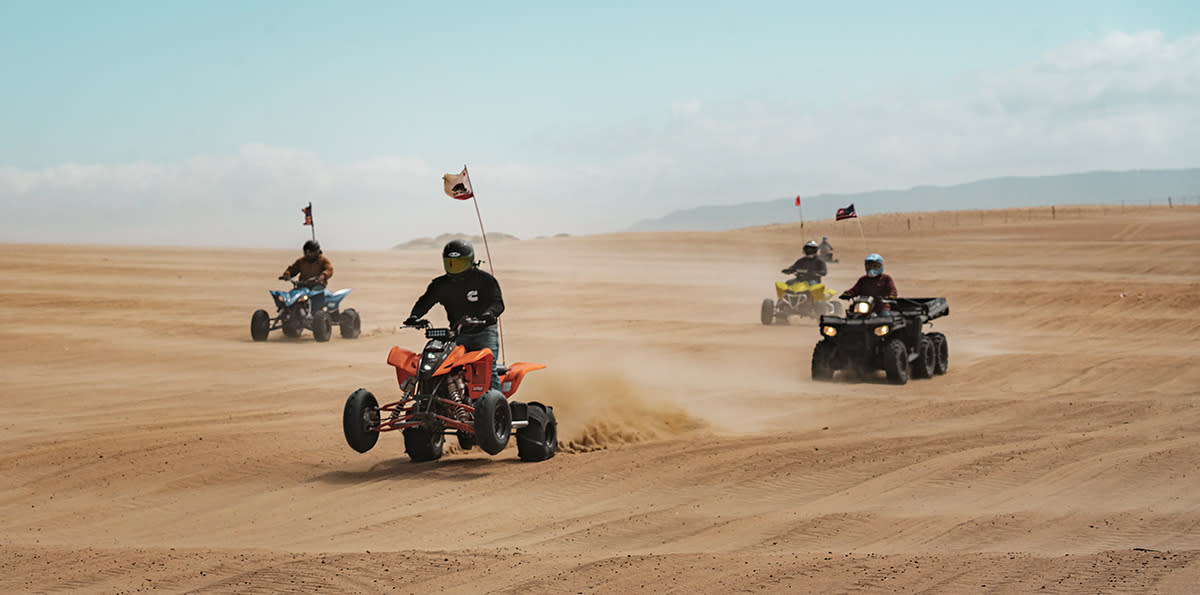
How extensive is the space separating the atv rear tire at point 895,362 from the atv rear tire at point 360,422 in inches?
351

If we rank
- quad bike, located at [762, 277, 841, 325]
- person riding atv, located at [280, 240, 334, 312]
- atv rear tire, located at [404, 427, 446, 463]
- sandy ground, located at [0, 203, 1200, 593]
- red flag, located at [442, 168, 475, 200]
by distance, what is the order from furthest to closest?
quad bike, located at [762, 277, 841, 325] < person riding atv, located at [280, 240, 334, 312] < red flag, located at [442, 168, 475, 200] < atv rear tire, located at [404, 427, 446, 463] < sandy ground, located at [0, 203, 1200, 593]

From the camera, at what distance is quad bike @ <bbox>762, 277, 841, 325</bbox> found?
2744cm

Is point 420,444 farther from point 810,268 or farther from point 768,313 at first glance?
point 810,268

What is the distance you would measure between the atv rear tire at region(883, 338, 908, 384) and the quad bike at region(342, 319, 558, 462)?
7.42m

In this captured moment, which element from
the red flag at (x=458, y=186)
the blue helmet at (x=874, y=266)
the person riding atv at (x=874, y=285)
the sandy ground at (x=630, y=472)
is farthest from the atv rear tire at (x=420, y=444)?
the blue helmet at (x=874, y=266)

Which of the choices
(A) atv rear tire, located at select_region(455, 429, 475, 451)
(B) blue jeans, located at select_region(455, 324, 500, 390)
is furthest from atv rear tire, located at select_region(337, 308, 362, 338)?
(A) atv rear tire, located at select_region(455, 429, 475, 451)

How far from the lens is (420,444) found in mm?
10773

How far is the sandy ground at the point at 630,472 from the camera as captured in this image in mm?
6691

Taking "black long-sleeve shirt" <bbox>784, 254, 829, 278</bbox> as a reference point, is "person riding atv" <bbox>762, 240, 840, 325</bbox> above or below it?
below

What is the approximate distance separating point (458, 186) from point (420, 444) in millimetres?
3488

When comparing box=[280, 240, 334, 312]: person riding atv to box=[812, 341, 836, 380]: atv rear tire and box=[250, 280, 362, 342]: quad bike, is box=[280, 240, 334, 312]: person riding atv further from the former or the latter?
box=[812, 341, 836, 380]: atv rear tire

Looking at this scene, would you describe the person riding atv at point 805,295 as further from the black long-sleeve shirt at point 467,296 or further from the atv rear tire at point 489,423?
the atv rear tire at point 489,423

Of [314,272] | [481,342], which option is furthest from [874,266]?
[314,272]

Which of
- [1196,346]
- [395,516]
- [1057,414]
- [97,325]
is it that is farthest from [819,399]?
[97,325]
